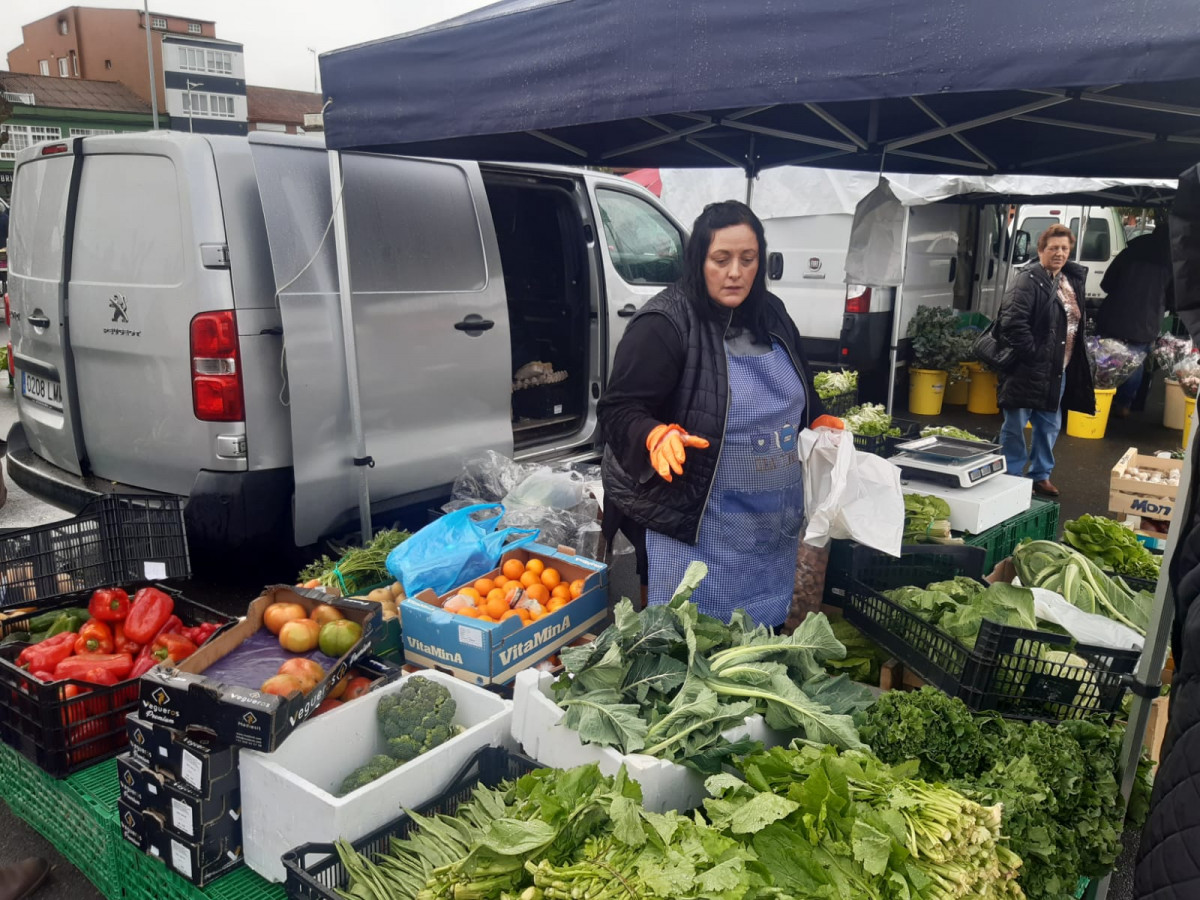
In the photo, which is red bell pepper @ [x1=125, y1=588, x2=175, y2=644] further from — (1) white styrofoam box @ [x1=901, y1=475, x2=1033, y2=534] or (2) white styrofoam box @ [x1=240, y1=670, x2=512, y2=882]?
(1) white styrofoam box @ [x1=901, y1=475, x2=1033, y2=534]

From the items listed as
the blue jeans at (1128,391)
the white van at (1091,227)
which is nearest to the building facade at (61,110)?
the white van at (1091,227)

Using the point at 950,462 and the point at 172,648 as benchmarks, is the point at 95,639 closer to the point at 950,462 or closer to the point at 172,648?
the point at 172,648

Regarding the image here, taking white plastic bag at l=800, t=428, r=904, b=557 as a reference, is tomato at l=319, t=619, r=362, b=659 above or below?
below

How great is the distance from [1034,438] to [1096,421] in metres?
3.29

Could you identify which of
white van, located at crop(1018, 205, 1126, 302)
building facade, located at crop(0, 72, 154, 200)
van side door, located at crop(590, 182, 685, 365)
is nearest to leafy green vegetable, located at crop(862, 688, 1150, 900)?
van side door, located at crop(590, 182, 685, 365)

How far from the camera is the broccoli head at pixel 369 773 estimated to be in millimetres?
2199

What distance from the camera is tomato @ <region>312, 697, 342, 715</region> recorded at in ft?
7.74

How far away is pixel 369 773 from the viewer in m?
2.21

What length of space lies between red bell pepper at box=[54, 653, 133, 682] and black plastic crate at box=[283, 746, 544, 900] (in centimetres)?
109

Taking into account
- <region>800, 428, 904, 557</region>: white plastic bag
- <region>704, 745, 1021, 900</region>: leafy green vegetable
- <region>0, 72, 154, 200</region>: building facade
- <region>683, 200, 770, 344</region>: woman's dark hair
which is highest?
<region>0, 72, 154, 200</region>: building facade

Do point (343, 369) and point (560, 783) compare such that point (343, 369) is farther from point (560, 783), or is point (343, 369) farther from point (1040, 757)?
point (1040, 757)

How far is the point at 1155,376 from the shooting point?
461 inches

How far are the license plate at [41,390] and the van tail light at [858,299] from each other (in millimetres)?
6966

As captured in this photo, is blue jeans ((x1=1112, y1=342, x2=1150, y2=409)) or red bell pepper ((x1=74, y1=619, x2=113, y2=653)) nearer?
red bell pepper ((x1=74, y1=619, x2=113, y2=653))
